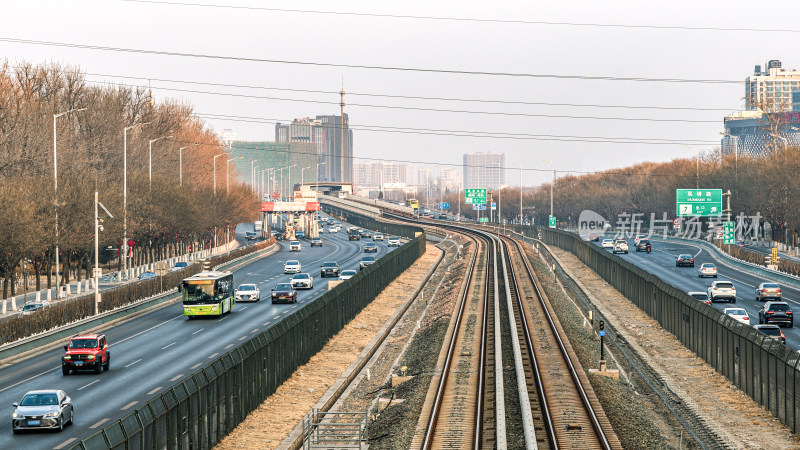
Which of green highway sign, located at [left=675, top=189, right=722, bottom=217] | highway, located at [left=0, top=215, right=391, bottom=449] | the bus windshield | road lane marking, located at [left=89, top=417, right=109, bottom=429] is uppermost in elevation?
green highway sign, located at [left=675, top=189, right=722, bottom=217]

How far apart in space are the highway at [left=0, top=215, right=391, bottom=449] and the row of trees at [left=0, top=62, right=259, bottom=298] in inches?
492

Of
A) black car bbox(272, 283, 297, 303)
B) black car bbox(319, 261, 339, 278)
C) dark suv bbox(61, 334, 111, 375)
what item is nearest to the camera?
dark suv bbox(61, 334, 111, 375)

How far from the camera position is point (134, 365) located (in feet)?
142

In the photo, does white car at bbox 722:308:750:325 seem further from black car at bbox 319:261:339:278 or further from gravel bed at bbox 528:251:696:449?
black car at bbox 319:261:339:278

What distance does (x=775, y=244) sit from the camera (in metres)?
125

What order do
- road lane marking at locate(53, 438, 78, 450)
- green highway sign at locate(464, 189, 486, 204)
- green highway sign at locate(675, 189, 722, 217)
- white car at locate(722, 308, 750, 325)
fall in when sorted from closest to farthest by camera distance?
1. road lane marking at locate(53, 438, 78, 450)
2. white car at locate(722, 308, 750, 325)
3. green highway sign at locate(675, 189, 722, 217)
4. green highway sign at locate(464, 189, 486, 204)

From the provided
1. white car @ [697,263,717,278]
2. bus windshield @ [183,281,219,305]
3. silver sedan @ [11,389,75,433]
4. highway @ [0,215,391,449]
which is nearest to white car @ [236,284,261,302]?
highway @ [0,215,391,449]

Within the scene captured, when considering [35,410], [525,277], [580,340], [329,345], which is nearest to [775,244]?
[525,277]

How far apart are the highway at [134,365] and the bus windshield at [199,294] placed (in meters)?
1.30

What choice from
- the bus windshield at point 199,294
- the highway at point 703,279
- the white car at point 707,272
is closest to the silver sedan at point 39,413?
the bus windshield at point 199,294

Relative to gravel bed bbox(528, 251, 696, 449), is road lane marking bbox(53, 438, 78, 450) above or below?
above

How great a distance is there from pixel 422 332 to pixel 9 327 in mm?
22528

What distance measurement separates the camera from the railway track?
28.5 metres

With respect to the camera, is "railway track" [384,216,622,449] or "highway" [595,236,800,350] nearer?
"railway track" [384,216,622,449]
